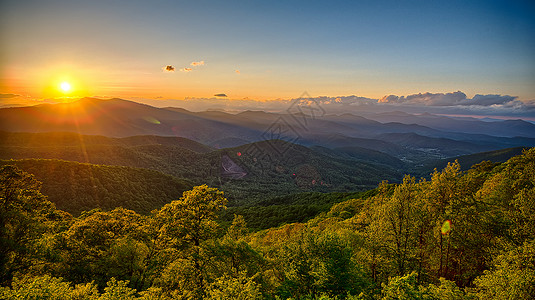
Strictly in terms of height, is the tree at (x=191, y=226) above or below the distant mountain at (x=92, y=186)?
above

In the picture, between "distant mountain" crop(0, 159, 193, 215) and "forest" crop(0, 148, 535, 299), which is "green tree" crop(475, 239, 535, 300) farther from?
"distant mountain" crop(0, 159, 193, 215)

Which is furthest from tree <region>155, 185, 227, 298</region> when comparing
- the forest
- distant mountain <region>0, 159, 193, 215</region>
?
distant mountain <region>0, 159, 193, 215</region>

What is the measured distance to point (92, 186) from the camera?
468ft

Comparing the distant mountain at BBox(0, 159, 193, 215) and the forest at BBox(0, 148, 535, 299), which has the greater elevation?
the forest at BBox(0, 148, 535, 299)

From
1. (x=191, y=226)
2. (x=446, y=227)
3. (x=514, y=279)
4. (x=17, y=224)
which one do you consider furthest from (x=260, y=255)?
(x=17, y=224)

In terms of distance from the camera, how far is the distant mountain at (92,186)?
5133 inches

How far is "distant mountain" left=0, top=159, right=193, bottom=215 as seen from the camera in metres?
130

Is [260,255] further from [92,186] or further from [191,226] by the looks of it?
[92,186]

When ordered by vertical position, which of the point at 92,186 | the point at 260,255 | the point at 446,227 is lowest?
the point at 92,186

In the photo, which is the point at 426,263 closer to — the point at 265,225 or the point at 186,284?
the point at 186,284

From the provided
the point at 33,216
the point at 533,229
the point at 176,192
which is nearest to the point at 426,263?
the point at 533,229

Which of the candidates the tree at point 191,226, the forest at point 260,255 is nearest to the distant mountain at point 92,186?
the forest at point 260,255

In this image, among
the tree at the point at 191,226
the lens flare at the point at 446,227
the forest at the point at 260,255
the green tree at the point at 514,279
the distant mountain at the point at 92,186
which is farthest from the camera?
the distant mountain at the point at 92,186

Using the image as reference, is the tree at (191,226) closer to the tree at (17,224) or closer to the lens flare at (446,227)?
the tree at (17,224)
